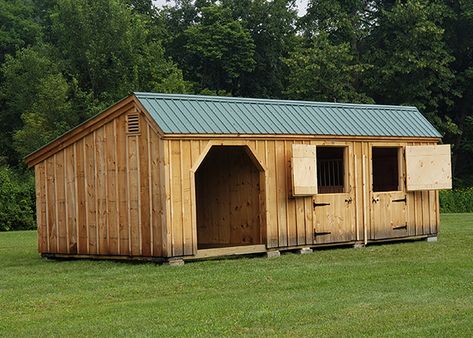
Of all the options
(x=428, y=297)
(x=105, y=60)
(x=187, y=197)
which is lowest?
(x=428, y=297)

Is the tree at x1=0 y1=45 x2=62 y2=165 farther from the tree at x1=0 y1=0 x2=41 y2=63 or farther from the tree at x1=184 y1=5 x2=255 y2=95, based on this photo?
the tree at x1=184 y1=5 x2=255 y2=95

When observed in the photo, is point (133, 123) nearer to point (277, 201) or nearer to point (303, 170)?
point (277, 201)

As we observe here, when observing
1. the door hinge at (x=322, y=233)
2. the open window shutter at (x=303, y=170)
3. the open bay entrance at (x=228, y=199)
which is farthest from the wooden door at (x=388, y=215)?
the open bay entrance at (x=228, y=199)

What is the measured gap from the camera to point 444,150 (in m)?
20.1

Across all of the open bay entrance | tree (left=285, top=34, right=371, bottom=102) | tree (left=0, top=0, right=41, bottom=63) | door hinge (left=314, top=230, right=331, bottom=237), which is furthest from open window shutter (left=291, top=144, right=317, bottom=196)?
tree (left=0, top=0, right=41, bottom=63)

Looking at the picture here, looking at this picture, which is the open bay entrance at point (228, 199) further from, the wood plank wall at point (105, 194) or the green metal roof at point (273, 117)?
the wood plank wall at point (105, 194)

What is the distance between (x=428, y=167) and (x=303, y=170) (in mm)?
3645

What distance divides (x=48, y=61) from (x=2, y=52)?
7868mm

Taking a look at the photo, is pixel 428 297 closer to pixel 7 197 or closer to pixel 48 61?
pixel 7 197

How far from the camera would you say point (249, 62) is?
161 feet

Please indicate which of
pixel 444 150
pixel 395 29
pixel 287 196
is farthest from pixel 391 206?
pixel 395 29

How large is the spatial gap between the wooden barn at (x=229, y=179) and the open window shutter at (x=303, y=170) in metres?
0.02

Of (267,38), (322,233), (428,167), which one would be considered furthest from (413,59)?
(322,233)

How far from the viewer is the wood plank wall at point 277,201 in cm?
1619
